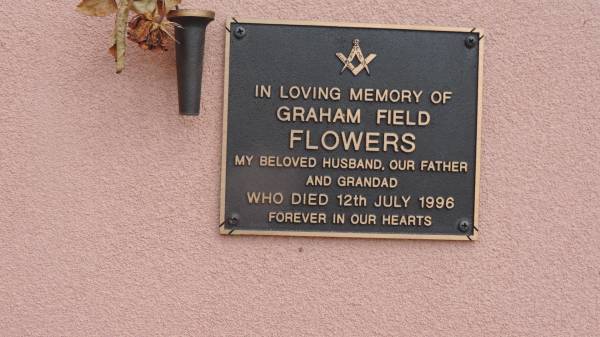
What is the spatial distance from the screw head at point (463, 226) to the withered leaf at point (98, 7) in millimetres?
1814

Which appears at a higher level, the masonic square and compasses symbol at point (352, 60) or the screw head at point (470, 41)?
the screw head at point (470, 41)

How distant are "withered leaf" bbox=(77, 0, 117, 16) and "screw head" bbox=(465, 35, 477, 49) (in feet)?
5.22

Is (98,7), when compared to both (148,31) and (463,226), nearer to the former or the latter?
(148,31)

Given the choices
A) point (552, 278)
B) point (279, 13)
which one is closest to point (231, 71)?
point (279, 13)

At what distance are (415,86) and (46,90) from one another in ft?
5.53

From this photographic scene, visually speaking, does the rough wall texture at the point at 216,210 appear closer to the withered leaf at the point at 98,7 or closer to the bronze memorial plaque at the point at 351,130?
the bronze memorial plaque at the point at 351,130

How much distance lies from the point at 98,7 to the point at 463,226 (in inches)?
74.7

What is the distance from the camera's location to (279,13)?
341 cm

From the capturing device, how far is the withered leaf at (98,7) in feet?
10.3

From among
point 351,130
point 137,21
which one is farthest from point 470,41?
point 137,21

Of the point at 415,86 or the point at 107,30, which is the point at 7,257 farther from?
the point at 415,86

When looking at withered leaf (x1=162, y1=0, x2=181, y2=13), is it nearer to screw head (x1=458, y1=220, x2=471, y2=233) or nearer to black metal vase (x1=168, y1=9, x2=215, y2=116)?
black metal vase (x1=168, y1=9, x2=215, y2=116)

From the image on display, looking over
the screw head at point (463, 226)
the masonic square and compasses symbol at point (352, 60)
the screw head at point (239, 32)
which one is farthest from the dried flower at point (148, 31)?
the screw head at point (463, 226)

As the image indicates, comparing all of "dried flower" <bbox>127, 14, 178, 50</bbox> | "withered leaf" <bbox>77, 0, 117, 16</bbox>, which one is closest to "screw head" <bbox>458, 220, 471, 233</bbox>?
"dried flower" <bbox>127, 14, 178, 50</bbox>
